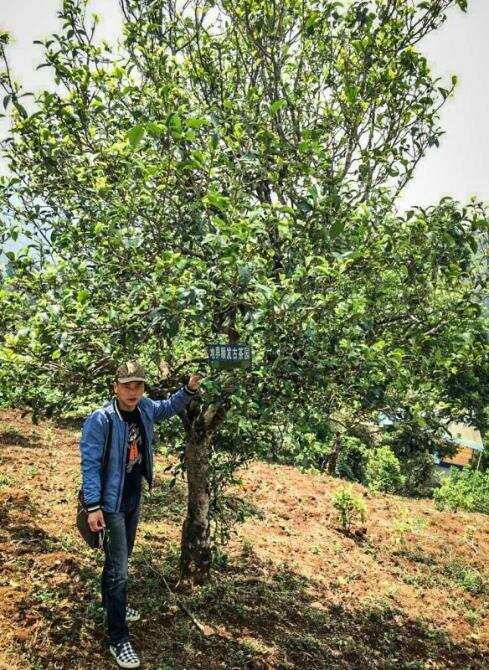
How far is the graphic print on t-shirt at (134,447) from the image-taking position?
17.5ft

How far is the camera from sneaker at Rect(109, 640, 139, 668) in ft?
17.3

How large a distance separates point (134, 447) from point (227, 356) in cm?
157

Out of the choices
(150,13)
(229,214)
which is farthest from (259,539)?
(150,13)

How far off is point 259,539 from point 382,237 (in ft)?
24.2

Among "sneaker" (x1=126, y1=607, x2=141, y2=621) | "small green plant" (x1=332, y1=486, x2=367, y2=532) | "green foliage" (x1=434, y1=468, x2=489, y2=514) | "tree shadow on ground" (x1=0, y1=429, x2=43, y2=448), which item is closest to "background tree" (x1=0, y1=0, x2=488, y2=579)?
"sneaker" (x1=126, y1=607, x2=141, y2=621)

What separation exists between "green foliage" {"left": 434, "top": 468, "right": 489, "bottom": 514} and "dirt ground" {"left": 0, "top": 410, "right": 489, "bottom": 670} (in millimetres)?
3507

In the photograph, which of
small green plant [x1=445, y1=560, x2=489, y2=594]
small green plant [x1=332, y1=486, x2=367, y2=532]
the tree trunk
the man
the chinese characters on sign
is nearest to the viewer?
the chinese characters on sign

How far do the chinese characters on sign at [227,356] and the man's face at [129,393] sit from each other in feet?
3.08

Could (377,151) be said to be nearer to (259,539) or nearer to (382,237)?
(382,237)

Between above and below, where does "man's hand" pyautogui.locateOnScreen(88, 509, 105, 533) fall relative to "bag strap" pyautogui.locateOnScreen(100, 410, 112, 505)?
below

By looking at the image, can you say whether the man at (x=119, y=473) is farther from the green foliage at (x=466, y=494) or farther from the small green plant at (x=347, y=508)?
the green foliage at (x=466, y=494)

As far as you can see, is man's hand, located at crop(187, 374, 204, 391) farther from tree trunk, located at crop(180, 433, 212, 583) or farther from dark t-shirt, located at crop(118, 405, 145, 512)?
tree trunk, located at crop(180, 433, 212, 583)

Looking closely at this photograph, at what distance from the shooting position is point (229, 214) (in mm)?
4508

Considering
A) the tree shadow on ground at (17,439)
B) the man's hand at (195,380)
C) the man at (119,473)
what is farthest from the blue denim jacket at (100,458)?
the tree shadow on ground at (17,439)
